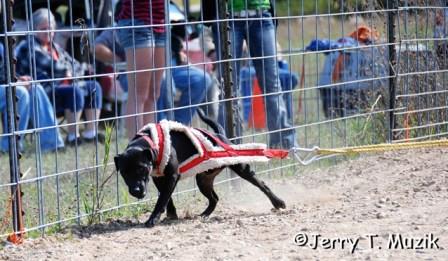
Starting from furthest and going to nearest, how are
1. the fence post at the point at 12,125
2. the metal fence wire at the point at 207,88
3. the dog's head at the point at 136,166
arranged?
the metal fence wire at the point at 207,88 → the dog's head at the point at 136,166 → the fence post at the point at 12,125

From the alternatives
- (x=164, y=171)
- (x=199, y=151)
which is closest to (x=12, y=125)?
(x=164, y=171)

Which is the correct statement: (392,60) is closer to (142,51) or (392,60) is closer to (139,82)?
(139,82)

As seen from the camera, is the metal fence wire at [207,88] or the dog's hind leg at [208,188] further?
the dog's hind leg at [208,188]

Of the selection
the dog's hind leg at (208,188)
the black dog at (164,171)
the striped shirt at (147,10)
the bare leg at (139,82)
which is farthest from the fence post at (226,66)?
Result: the dog's hind leg at (208,188)

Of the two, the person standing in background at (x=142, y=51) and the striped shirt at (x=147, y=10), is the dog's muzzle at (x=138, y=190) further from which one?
the striped shirt at (x=147, y=10)

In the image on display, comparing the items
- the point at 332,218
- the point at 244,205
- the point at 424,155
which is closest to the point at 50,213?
the point at 244,205

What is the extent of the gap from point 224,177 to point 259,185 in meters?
0.89

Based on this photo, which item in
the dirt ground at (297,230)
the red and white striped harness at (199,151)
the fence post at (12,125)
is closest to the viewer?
the dirt ground at (297,230)

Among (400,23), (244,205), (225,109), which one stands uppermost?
(400,23)

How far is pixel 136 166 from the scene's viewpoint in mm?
5195

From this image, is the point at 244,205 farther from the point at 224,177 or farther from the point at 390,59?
the point at 390,59

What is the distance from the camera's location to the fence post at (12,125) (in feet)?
16.2

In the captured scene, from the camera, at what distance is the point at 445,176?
6551mm
